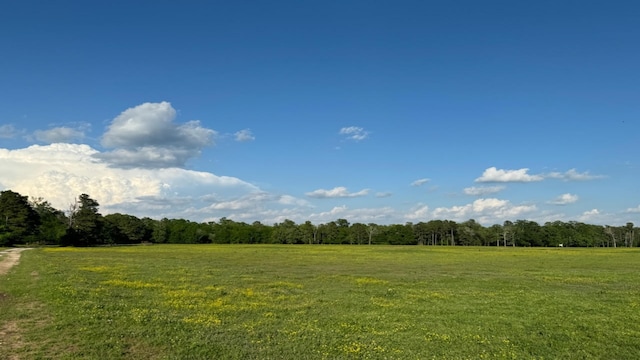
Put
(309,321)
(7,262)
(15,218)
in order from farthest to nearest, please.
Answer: (15,218) → (7,262) → (309,321)

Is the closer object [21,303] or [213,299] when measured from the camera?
[21,303]

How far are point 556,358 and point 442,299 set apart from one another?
1143 cm

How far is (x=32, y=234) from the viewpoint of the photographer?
11862 cm

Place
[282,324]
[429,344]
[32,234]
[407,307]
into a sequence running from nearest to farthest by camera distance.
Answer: [429,344] < [282,324] < [407,307] < [32,234]

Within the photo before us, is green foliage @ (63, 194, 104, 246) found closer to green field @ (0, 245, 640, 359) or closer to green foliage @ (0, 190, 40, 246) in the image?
green foliage @ (0, 190, 40, 246)

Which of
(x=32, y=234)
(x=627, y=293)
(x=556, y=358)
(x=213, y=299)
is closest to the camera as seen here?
(x=556, y=358)

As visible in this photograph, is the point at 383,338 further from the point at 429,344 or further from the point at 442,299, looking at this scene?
the point at 442,299

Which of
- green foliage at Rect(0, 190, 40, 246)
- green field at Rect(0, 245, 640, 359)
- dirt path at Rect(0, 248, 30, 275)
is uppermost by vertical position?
green foliage at Rect(0, 190, 40, 246)

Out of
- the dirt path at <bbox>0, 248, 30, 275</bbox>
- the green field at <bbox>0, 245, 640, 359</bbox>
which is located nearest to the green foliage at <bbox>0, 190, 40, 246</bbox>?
the dirt path at <bbox>0, 248, 30, 275</bbox>

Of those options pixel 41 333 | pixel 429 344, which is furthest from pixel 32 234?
pixel 429 344

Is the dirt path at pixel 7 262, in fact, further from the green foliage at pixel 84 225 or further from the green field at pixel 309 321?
the green foliage at pixel 84 225

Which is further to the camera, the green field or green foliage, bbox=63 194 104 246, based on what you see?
green foliage, bbox=63 194 104 246

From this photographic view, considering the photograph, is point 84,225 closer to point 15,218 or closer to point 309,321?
point 15,218

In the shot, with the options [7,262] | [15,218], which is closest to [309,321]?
[7,262]
